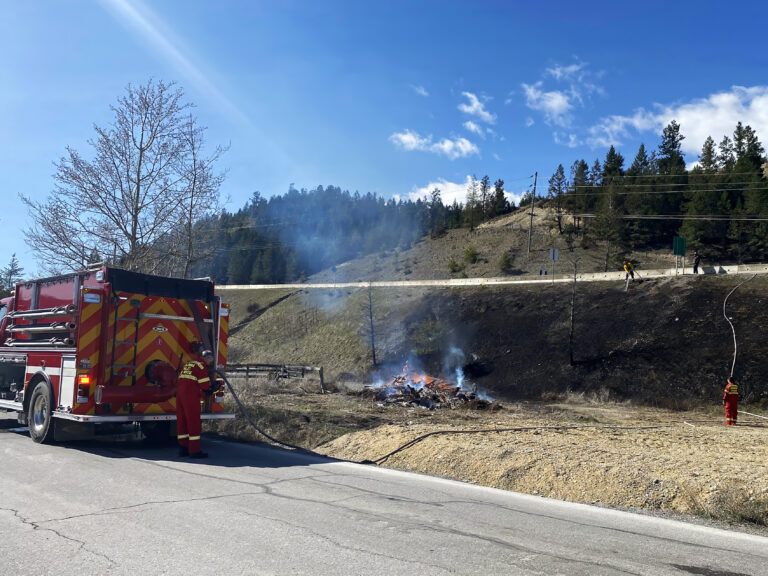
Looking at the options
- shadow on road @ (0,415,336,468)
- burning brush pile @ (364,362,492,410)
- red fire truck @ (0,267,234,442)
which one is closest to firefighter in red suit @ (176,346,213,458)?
shadow on road @ (0,415,336,468)

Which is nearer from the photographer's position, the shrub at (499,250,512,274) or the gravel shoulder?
the gravel shoulder

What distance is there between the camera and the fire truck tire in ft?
33.4

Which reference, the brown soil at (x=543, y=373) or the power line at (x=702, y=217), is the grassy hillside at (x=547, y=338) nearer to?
the brown soil at (x=543, y=373)

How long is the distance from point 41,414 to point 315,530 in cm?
752

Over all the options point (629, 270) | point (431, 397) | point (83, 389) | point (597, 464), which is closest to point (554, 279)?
point (629, 270)

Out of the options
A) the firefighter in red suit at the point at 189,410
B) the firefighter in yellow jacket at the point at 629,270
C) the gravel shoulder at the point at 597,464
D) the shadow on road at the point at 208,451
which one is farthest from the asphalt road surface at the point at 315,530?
the firefighter in yellow jacket at the point at 629,270

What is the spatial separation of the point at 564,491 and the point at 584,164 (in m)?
114

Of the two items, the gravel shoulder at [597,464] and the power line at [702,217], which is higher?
the power line at [702,217]

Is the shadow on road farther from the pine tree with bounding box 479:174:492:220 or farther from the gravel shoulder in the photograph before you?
the pine tree with bounding box 479:174:492:220

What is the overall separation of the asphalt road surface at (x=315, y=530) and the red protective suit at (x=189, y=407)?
1080 millimetres

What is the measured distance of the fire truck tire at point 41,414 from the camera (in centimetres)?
1017

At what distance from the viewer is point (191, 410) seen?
9.53m

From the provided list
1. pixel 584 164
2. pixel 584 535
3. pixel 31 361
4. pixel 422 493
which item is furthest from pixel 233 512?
pixel 584 164

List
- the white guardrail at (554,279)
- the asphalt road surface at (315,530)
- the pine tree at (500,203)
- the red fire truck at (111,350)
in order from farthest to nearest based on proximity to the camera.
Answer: the pine tree at (500,203) < the white guardrail at (554,279) < the red fire truck at (111,350) < the asphalt road surface at (315,530)
